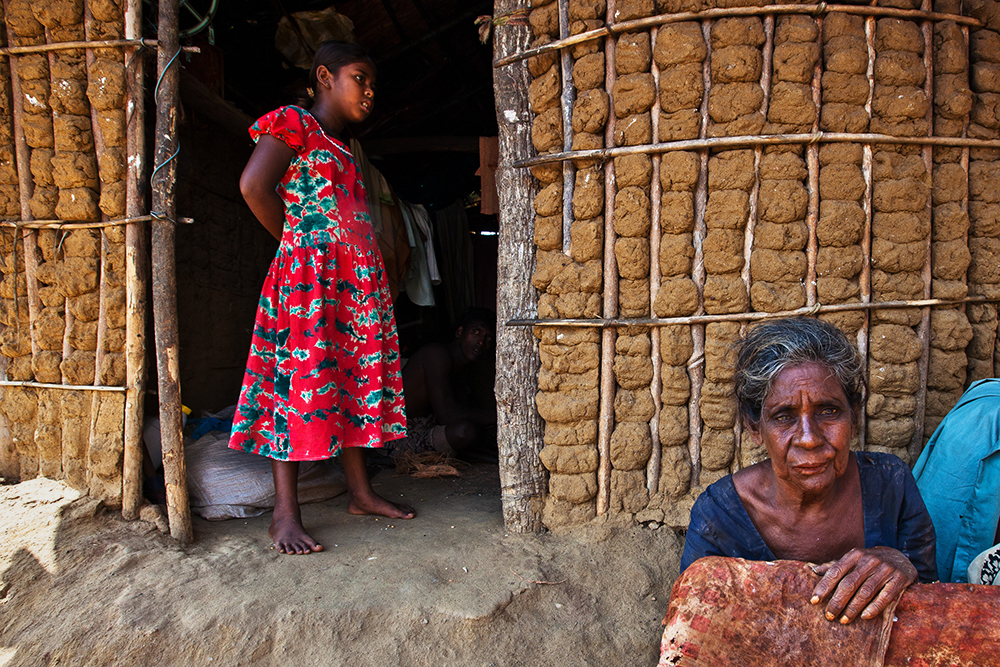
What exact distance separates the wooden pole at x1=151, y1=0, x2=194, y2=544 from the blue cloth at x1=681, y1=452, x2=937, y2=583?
203cm

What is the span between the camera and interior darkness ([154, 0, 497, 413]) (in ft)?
11.5

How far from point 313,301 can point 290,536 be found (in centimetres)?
97

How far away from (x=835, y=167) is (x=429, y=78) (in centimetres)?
362

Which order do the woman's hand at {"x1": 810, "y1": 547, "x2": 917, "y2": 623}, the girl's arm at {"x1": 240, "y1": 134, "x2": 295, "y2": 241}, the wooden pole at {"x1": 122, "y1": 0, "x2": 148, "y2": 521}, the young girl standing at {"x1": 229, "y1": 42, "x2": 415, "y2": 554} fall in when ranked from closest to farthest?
1. the woman's hand at {"x1": 810, "y1": 547, "x2": 917, "y2": 623}
2. the girl's arm at {"x1": 240, "y1": 134, "x2": 295, "y2": 241}
3. the young girl standing at {"x1": 229, "y1": 42, "x2": 415, "y2": 554}
4. the wooden pole at {"x1": 122, "y1": 0, "x2": 148, "y2": 521}

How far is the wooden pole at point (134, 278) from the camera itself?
2549 mm

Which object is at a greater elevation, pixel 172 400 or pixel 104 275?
pixel 104 275

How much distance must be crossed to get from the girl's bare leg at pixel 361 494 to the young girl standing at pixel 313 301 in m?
0.16

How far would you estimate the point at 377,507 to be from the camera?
9.18 feet

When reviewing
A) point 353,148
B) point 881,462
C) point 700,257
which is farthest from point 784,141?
point 353,148

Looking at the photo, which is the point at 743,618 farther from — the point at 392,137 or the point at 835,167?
the point at 392,137

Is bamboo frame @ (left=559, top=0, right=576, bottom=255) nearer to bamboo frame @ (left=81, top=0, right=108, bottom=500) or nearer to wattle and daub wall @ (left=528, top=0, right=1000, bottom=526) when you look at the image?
wattle and daub wall @ (left=528, top=0, right=1000, bottom=526)

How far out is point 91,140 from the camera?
2.63 metres

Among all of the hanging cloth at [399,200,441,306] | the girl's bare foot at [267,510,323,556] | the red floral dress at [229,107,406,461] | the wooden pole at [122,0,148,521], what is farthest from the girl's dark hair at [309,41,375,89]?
the hanging cloth at [399,200,441,306]

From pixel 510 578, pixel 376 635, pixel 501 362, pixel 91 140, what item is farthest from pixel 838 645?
pixel 91 140
